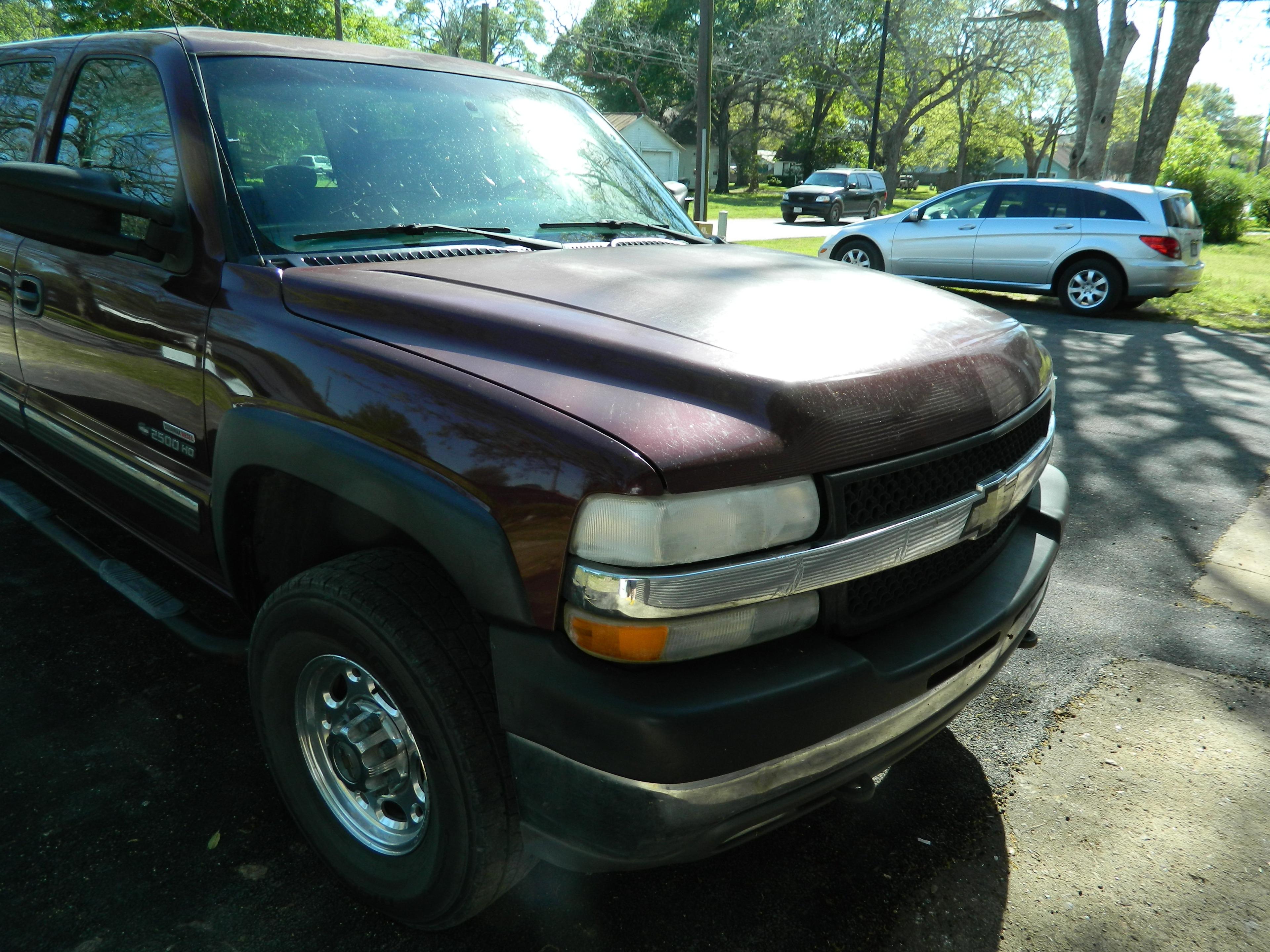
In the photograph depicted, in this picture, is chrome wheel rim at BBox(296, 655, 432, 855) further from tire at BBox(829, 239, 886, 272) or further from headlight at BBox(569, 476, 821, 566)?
tire at BBox(829, 239, 886, 272)

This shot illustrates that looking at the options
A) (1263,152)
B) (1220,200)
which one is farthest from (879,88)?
(1263,152)

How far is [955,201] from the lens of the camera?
40.4 feet

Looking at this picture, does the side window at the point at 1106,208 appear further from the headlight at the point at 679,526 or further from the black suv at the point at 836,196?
the black suv at the point at 836,196

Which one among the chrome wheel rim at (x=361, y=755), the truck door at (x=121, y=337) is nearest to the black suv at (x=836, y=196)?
the truck door at (x=121, y=337)

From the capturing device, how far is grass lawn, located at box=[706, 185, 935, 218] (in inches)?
1421

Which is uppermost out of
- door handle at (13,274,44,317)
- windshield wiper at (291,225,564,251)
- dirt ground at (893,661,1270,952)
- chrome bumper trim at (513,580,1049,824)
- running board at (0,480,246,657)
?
windshield wiper at (291,225,564,251)

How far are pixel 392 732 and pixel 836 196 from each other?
3247 cm

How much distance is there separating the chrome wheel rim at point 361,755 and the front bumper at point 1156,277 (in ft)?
37.1

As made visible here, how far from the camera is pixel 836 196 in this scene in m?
31.9

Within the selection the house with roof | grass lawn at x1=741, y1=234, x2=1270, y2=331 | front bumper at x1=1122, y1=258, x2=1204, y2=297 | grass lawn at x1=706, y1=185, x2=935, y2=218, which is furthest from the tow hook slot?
the house with roof

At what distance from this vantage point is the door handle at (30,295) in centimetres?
296

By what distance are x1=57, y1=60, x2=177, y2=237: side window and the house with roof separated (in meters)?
48.0

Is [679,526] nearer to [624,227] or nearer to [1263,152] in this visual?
[624,227]

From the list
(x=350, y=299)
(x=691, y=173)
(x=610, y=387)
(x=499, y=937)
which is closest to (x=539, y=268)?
(x=350, y=299)
